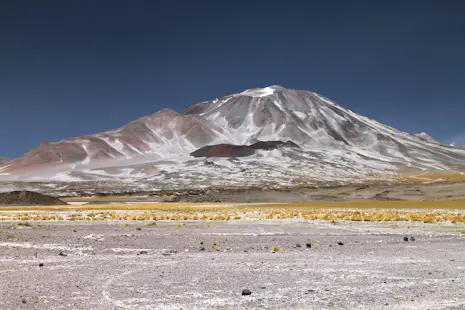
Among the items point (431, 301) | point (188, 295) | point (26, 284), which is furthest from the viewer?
point (26, 284)

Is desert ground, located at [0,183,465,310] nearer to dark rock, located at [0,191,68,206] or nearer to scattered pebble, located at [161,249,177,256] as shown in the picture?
scattered pebble, located at [161,249,177,256]

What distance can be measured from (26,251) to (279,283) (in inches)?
415

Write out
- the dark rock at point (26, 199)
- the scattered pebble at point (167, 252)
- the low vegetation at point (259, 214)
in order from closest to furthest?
the scattered pebble at point (167, 252) < the low vegetation at point (259, 214) < the dark rock at point (26, 199)

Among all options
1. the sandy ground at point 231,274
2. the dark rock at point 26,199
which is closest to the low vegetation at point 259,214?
the sandy ground at point 231,274

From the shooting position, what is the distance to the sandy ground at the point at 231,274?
356 inches

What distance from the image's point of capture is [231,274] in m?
12.2

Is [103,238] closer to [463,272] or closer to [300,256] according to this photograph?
[300,256]

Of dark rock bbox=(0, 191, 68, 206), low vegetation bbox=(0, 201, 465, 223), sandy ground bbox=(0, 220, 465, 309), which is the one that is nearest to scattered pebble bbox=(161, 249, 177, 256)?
sandy ground bbox=(0, 220, 465, 309)

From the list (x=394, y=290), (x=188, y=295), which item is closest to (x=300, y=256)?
(x=394, y=290)

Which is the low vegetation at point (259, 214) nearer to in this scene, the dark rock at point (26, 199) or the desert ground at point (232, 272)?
the desert ground at point (232, 272)

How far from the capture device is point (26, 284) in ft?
34.9

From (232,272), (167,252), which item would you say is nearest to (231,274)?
(232,272)

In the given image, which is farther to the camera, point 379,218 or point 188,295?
point 379,218

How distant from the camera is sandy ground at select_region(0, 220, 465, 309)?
9.05 meters
